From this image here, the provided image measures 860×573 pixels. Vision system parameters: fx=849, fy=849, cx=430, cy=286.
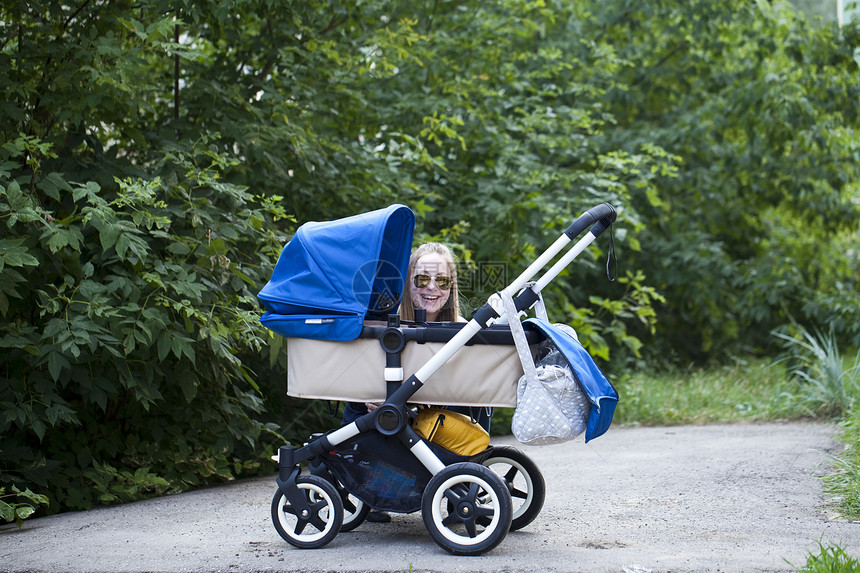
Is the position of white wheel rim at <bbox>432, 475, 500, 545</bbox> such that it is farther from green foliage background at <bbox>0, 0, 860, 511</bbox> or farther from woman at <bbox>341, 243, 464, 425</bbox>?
green foliage background at <bbox>0, 0, 860, 511</bbox>

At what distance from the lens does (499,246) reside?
650 cm

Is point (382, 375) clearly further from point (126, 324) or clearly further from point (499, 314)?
point (126, 324)

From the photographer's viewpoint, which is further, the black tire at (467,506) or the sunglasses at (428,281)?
the sunglasses at (428,281)

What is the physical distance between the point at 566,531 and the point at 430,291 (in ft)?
4.06

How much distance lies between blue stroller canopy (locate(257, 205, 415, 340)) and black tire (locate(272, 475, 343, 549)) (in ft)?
1.97

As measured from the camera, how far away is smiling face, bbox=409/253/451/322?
4.01 m

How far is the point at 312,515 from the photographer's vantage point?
3.42 m

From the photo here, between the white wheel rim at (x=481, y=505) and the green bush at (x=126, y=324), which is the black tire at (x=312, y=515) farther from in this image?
the green bush at (x=126, y=324)

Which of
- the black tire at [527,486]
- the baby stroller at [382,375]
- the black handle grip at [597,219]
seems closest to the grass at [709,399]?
the black tire at [527,486]

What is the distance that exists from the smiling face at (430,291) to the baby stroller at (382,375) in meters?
0.44

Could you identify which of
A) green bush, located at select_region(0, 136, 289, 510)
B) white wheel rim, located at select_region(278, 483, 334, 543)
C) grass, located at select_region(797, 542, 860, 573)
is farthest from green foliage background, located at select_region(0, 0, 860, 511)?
grass, located at select_region(797, 542, 860, 573)

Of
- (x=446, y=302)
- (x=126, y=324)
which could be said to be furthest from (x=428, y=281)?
(x=126, y=324)

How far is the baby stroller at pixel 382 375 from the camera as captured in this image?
3242 mm

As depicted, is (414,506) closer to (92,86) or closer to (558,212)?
(92,86)
